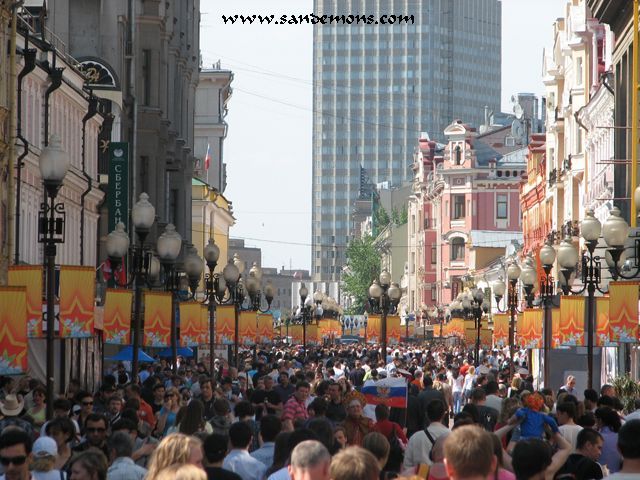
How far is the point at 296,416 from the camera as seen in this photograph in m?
21.5

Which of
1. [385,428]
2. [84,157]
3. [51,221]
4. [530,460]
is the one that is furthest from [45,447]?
[84,157]

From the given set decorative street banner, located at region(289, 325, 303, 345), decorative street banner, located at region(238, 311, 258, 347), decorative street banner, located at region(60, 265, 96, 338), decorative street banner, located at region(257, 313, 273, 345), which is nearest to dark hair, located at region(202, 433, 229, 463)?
decorative street banner, located at region(60, 265, 96, 338)

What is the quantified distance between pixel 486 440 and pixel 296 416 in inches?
497

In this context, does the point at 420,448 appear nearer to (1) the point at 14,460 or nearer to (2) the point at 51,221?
(1) the point at 14,460

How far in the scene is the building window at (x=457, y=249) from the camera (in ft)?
470

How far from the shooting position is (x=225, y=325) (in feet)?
163

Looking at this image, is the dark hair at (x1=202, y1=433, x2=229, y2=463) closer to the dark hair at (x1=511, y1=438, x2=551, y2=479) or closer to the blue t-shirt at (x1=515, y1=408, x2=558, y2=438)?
the dark hair at (x1=511, y1=438, x2=551, y2=479)

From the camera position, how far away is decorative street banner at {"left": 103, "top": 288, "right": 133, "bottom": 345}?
32969 millimetres

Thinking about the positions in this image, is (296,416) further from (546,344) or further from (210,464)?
(546,344)

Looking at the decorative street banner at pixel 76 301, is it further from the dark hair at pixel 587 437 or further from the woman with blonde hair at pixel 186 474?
the woman with blonde hair at pixel 186 474

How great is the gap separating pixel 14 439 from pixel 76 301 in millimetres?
15705

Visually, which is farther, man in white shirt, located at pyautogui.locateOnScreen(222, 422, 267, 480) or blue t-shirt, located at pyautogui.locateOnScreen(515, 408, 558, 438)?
blue t-shirt, located at pyautogui.locateOnScreen(515, 408, 558, 438)

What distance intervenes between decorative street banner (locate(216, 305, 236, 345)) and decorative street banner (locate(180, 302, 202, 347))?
582cm

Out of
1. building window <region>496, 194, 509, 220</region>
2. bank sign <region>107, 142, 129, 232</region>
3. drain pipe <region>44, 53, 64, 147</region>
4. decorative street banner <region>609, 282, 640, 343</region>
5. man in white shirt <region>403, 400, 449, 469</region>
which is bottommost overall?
man in white shirt <region>403, 400, 449, 469</region>
